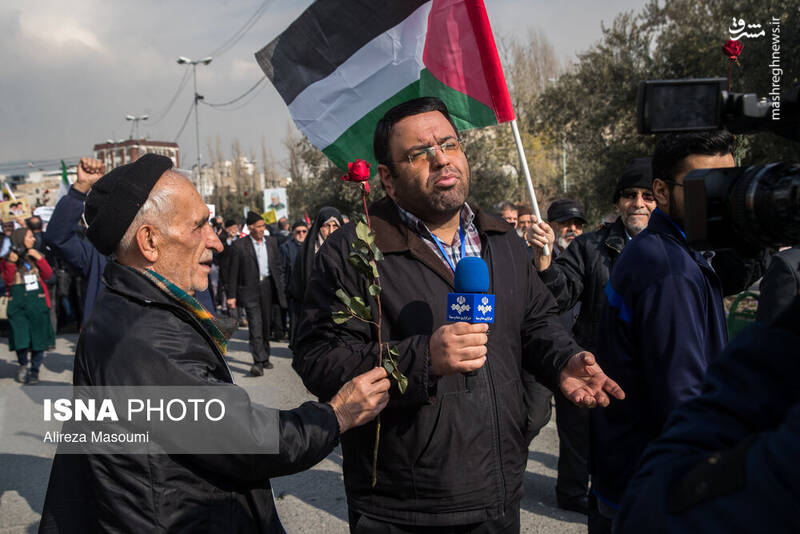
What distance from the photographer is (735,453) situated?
2.57ft

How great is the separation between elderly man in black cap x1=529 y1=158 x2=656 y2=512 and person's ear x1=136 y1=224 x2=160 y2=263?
99.5 inches

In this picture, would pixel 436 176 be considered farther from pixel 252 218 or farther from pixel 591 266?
pixel 252 218

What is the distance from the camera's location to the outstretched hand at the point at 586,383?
87.3 inches

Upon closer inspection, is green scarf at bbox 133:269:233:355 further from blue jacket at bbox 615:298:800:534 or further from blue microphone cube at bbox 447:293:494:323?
blue jacket at bbox 615:298:800:534

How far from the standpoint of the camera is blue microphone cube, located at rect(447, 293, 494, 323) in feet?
6.81

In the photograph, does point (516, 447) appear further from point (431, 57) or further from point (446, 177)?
point (431, 57)

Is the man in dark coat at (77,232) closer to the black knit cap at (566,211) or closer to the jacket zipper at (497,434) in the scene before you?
the jacket zipper at (497,434)

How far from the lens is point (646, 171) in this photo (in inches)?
161

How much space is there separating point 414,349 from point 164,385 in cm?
82

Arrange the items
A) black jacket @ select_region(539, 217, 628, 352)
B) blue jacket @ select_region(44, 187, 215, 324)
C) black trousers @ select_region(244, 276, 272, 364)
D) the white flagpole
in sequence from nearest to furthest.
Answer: the white flagpole < black jacket @ select_region(539, 217, 628, 352) < blue jacket @ select_region(44, 187, 215, 324) < black trousers @ select_region(244, 276, 272, 364)

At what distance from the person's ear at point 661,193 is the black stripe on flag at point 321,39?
1930 millimetres

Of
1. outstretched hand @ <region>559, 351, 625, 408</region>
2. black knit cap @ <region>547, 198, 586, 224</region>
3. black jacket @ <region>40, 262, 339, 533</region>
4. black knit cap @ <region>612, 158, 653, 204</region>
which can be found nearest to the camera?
black jacket @ <region>40, 262, 339, 533</region>

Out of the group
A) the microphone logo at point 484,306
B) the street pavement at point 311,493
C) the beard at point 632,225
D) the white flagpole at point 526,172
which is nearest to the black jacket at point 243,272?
the street pavement at point 311,493

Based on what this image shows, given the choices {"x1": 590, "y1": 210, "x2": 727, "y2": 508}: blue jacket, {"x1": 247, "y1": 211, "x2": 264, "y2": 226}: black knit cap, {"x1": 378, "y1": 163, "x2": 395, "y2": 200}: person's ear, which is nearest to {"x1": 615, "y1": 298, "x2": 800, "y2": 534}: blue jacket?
{"x1": 590, "y1": 210, "x2": 727, "y2": 508}: blue jacket
